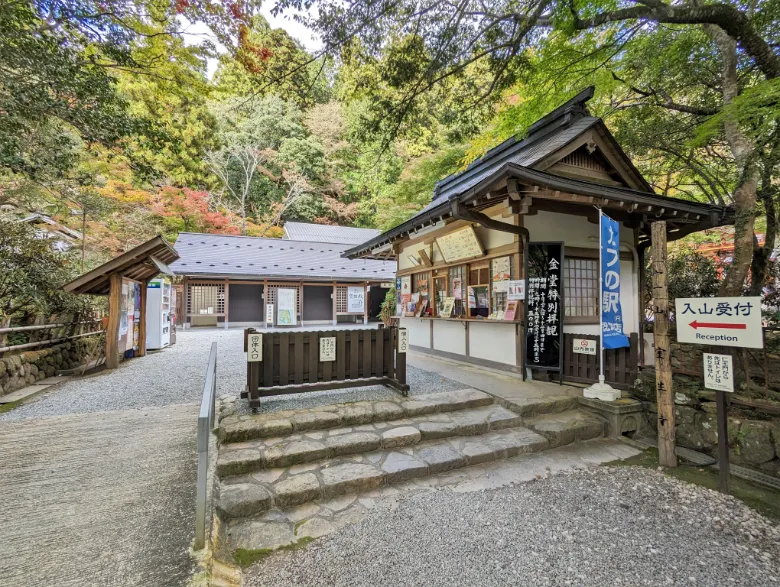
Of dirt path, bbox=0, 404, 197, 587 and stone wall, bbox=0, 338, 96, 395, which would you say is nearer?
dirt path, bbox=0, 404, 197, 587

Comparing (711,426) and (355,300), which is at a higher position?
(355,300)

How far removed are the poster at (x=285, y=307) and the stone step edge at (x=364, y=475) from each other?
13.6 meters

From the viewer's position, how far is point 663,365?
3.47m

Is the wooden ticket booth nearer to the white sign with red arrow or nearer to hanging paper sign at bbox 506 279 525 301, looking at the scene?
hanging paper sign at bbox 506 279 525 301

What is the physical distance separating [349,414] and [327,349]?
851 millimetres

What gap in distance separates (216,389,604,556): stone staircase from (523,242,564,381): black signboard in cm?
95

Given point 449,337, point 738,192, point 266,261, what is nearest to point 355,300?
point 266,261

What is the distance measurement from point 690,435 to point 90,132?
8.37m

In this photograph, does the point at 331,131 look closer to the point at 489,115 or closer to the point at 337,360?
the point at 489,115

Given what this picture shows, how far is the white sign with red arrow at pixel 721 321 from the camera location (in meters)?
2.78

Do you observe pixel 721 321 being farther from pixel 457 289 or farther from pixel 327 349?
pixel 457 289

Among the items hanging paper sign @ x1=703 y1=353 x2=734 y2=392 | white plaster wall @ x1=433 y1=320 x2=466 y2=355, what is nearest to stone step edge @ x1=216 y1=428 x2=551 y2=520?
hanging paper sign @ x1=703 y1=353 x2=734 y2=392

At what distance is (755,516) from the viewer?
2.61 metres

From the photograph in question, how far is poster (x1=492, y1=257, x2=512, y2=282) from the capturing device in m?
5.73
